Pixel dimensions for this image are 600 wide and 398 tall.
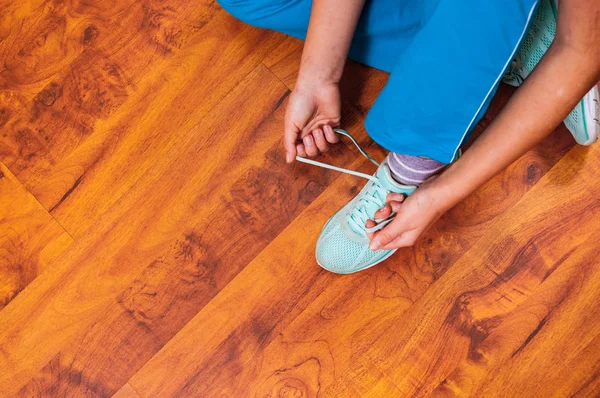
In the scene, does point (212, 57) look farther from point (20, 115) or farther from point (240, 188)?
point (20, 115)

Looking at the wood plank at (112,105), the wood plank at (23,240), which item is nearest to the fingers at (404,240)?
the wood plank at (112,105)

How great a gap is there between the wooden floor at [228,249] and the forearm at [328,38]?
0.41 ft

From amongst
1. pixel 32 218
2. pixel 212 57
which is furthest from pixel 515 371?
pixel 32 218

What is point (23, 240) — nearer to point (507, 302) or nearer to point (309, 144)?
point (309, 144)

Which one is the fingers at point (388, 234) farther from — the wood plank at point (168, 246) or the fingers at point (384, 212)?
the wood plank at point (168, 246)

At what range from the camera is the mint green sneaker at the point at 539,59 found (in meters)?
0.76

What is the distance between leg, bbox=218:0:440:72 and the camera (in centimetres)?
76

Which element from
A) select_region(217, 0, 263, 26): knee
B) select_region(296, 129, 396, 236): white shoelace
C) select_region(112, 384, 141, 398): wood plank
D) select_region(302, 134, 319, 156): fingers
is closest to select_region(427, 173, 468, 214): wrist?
select_region(296, 129, 396, 236): white shoelace

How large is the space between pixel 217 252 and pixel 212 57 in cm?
33

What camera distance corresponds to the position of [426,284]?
2.78ft

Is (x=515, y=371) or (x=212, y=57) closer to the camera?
(x=515, y=371)

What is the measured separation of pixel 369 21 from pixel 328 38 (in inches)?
3.0

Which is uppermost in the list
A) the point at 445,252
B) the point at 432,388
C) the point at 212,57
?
the point at 212,57

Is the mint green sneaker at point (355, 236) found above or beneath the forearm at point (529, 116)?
beneath
